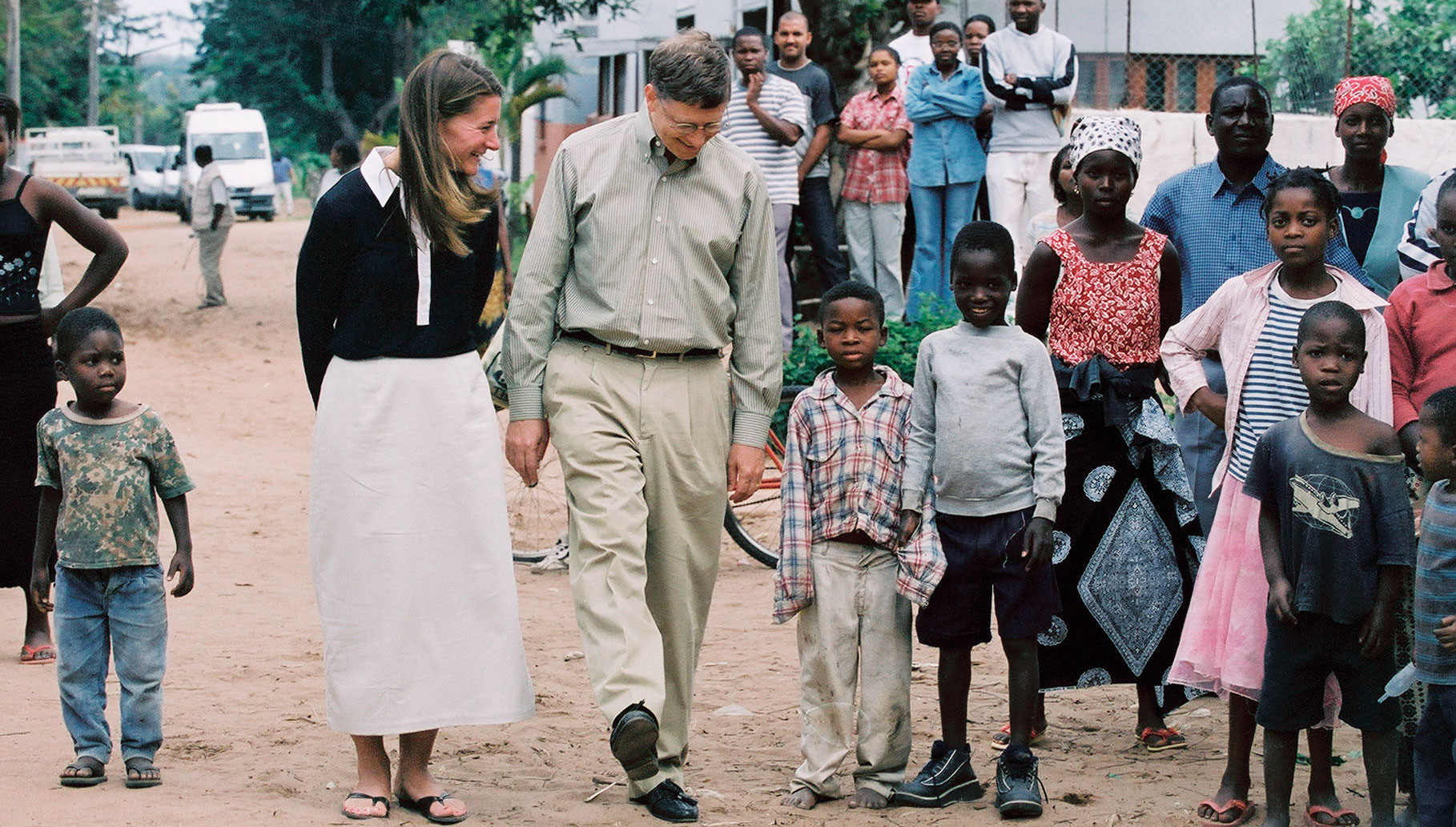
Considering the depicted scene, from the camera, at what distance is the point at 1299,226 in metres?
4.72

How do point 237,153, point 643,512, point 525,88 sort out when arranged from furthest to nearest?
point 237,153
point 525,88
point 643,512

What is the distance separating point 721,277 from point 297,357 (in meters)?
12.1

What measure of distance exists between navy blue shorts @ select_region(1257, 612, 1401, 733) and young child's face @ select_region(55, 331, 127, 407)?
11.3ft

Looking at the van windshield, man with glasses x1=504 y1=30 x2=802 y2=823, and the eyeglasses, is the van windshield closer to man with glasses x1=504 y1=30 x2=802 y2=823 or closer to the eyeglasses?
man with glasses x1=504 y1=30 x2=802 y2=823

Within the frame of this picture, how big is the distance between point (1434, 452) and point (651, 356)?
2156 mm

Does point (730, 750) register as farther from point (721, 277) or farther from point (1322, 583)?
point (1322, 583)

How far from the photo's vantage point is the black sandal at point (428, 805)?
4.63 m

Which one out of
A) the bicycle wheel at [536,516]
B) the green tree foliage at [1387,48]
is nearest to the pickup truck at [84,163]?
the bicycle wheel at [536,516]

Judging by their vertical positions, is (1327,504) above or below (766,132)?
below

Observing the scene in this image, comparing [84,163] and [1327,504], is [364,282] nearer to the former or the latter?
[1327,504]

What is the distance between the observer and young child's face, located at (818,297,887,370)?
16.1 ft

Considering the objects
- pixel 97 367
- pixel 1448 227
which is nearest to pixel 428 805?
pixel 97 367

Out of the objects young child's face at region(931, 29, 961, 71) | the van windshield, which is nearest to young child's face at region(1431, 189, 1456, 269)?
young child's face at region(931, 29, 961, 71)

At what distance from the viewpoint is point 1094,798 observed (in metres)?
5.00
